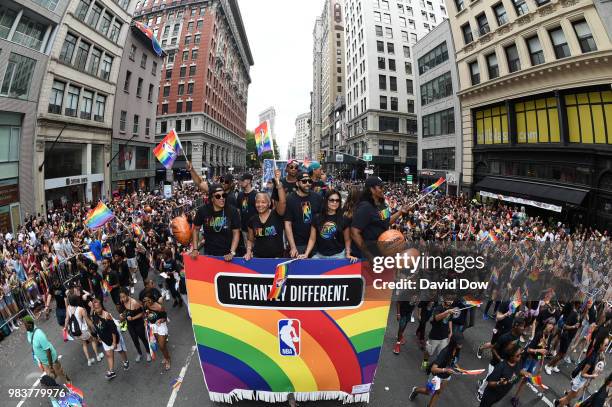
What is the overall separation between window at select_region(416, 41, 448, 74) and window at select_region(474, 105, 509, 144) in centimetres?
819

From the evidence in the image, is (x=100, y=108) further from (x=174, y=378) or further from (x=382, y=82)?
(x=382, y=82)

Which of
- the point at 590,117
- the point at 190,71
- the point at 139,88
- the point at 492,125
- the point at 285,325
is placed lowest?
the point at 285,325

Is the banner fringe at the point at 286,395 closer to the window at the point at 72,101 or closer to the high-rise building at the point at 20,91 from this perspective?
the high-rise building at the point at 20,91

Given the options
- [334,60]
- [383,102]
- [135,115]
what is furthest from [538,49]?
[334,60]

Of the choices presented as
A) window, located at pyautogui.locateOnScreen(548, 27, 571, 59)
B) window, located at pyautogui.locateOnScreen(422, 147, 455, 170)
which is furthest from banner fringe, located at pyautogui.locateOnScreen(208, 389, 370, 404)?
window, located at pyautogui.locateOnScreen(422, 147, 455, 170)

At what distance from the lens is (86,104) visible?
2602 centimetres

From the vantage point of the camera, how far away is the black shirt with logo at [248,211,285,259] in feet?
16.6

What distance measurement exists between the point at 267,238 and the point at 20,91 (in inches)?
939

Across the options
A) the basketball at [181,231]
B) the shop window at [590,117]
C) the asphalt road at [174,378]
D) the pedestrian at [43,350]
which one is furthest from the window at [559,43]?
the pedestrian at [43,350]

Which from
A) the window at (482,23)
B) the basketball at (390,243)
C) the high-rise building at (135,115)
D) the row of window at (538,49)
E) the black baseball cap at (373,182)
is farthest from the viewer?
the high-rise building at (135,115)

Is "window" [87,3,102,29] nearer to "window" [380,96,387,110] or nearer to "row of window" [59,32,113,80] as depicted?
"row of window" [59,32,113,80]

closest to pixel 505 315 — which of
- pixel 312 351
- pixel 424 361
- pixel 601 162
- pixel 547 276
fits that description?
pixel 424 361

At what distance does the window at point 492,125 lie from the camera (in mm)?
23875

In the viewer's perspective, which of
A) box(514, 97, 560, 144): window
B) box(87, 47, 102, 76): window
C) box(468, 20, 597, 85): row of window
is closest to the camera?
box(468, 20, 597, 85): row of window
